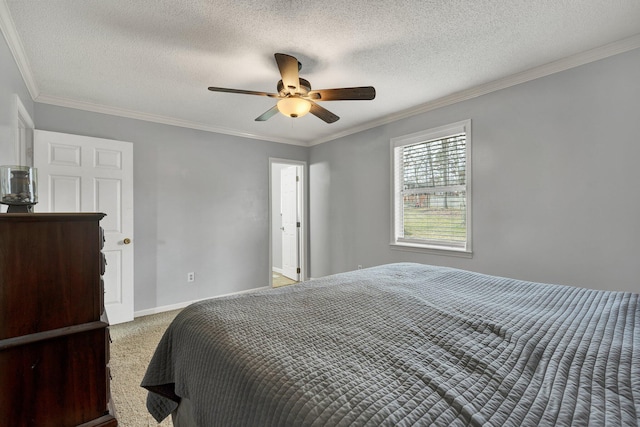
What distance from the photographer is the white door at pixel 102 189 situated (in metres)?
2.79

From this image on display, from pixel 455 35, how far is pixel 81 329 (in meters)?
2.77

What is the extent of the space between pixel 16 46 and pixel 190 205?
2135 millimetres

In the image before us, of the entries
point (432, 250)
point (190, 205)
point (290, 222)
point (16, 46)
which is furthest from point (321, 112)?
point (290, 222)

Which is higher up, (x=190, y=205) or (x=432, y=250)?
(x=190, y=205)

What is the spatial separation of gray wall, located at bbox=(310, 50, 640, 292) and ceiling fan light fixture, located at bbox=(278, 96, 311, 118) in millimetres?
1712

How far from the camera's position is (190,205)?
3.82 metres

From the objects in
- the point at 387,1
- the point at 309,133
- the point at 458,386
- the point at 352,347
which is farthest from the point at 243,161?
the point at 458,386

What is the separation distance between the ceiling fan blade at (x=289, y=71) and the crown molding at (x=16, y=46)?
61.9 inches

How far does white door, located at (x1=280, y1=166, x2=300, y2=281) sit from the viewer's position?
16.6 feet

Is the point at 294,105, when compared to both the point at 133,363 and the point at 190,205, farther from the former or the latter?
the point at 133,363

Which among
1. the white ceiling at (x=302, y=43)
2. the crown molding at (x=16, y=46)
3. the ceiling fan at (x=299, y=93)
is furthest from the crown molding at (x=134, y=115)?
the ceiling fan at (x=299, y=93)

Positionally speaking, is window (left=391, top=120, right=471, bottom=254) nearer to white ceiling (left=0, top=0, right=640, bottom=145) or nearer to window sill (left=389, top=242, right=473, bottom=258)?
window sill (left=389, top=242, right=473, bottom=258)

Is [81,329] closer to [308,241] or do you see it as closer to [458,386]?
[458,386]

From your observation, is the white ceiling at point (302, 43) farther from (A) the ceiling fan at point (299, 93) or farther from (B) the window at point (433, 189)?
(B) the window at point (433, 189)
